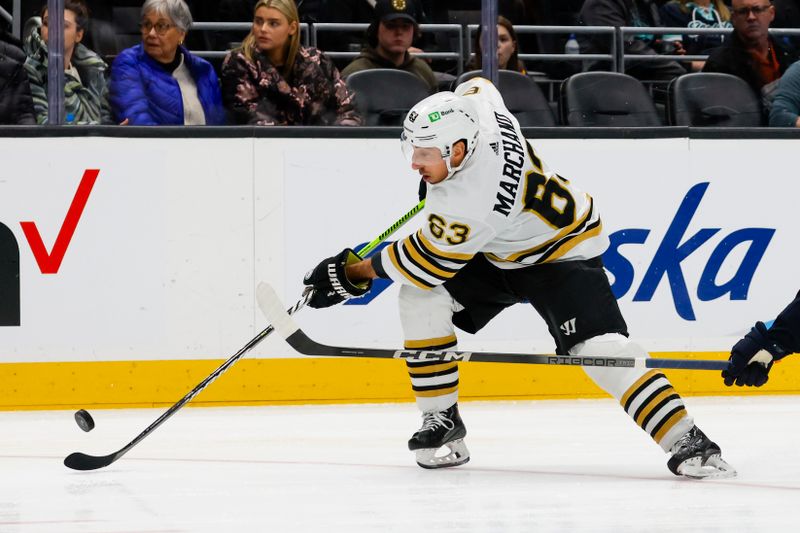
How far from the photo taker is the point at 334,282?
A: 345 centimetres

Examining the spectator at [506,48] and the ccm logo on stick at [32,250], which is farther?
the spectator at [506,48]

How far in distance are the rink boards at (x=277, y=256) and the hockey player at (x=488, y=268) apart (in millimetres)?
1260

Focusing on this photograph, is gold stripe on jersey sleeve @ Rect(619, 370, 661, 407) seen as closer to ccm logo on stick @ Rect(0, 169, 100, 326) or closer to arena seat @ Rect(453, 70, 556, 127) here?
arena seat @ Rect(453, 70, 556, 127)

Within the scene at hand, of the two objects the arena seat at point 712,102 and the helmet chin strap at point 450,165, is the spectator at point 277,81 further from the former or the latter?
the helmet chin strap at point 450,165

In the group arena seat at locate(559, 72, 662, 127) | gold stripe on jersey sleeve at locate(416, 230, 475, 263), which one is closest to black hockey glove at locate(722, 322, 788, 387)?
gold stripe on jersey sleeve at locate(416, 230, 475, 263)

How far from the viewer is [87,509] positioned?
9.89 feet

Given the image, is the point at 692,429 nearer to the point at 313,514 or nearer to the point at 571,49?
the point at 313,514

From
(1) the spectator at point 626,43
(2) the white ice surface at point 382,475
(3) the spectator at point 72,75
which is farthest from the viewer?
(1) the spectator at point 626,43

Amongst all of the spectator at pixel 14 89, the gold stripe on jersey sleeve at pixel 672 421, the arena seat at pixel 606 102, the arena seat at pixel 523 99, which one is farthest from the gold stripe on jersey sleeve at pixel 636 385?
the spectator at pixel 14 89

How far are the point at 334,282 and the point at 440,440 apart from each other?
52cm

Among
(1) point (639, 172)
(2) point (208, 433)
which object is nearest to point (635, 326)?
(1) point (639, 172)

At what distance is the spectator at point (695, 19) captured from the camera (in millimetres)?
6340

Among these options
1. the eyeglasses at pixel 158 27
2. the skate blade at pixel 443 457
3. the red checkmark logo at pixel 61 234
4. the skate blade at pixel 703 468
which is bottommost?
the skate blade at pixel 443 457

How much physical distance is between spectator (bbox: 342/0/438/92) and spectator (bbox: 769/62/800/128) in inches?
53.1
